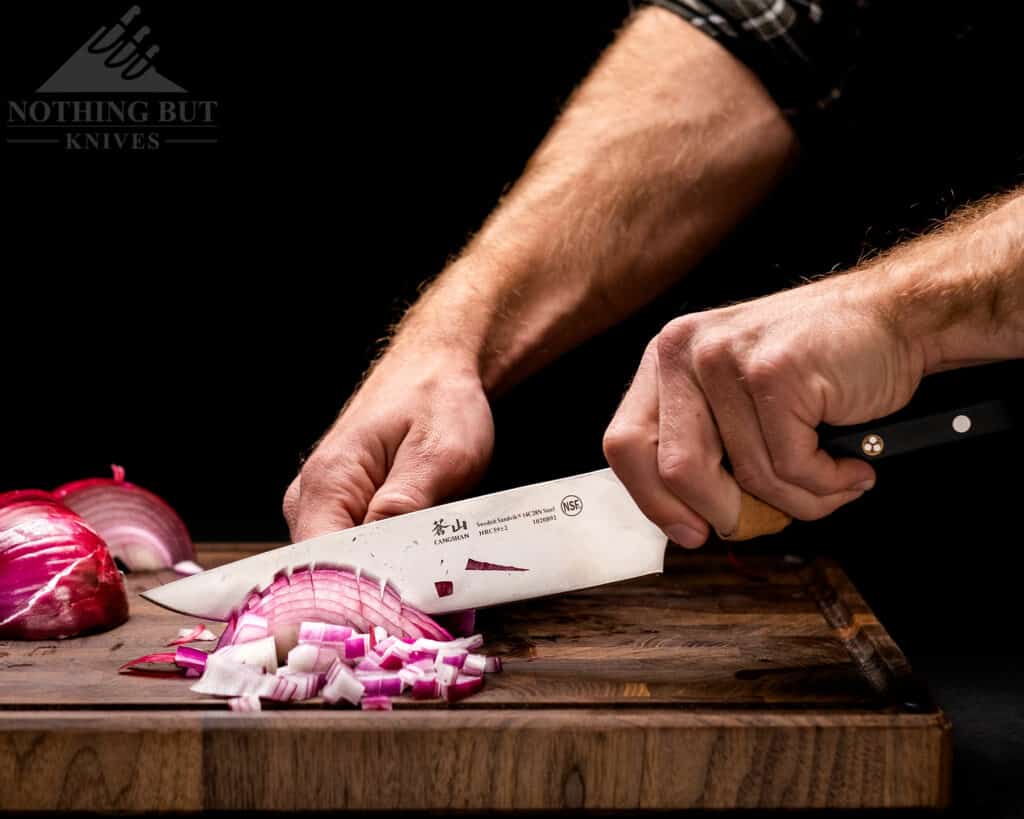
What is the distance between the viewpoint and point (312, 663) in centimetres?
137

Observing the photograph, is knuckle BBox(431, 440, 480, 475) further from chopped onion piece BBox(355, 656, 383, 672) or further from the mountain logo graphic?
the mountain logo graphic

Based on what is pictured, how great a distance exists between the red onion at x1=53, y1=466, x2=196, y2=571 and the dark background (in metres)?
0.32

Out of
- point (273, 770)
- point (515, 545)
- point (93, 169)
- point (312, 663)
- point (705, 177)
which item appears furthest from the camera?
point (93, 169)

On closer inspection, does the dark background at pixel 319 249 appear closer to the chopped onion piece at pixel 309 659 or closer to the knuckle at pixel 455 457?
the knuckle at pixel 455 457

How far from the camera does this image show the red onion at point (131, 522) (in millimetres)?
1916

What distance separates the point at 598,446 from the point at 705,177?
55 centimetres

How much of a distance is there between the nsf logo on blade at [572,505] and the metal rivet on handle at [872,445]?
36 cm

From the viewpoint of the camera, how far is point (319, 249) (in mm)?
2320

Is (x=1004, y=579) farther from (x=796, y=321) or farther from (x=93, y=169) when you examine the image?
(x=93, y=169)

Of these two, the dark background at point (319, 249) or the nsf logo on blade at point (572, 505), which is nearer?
the nsf logo on blade at point (572, 505)

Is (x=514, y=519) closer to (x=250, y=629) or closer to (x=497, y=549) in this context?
(x=497, y=549)

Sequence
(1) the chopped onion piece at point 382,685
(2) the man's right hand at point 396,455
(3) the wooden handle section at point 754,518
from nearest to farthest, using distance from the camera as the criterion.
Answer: (1) the chopped onion piece at point 382,685 < (3) the wooden handle section at point 754,518 < (2) the man's right hand at point 396,455

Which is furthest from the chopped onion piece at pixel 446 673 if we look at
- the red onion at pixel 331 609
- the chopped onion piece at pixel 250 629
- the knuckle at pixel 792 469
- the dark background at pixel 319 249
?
the dark background at pixel 319 249

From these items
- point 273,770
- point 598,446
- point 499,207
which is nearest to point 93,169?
point 499,207
